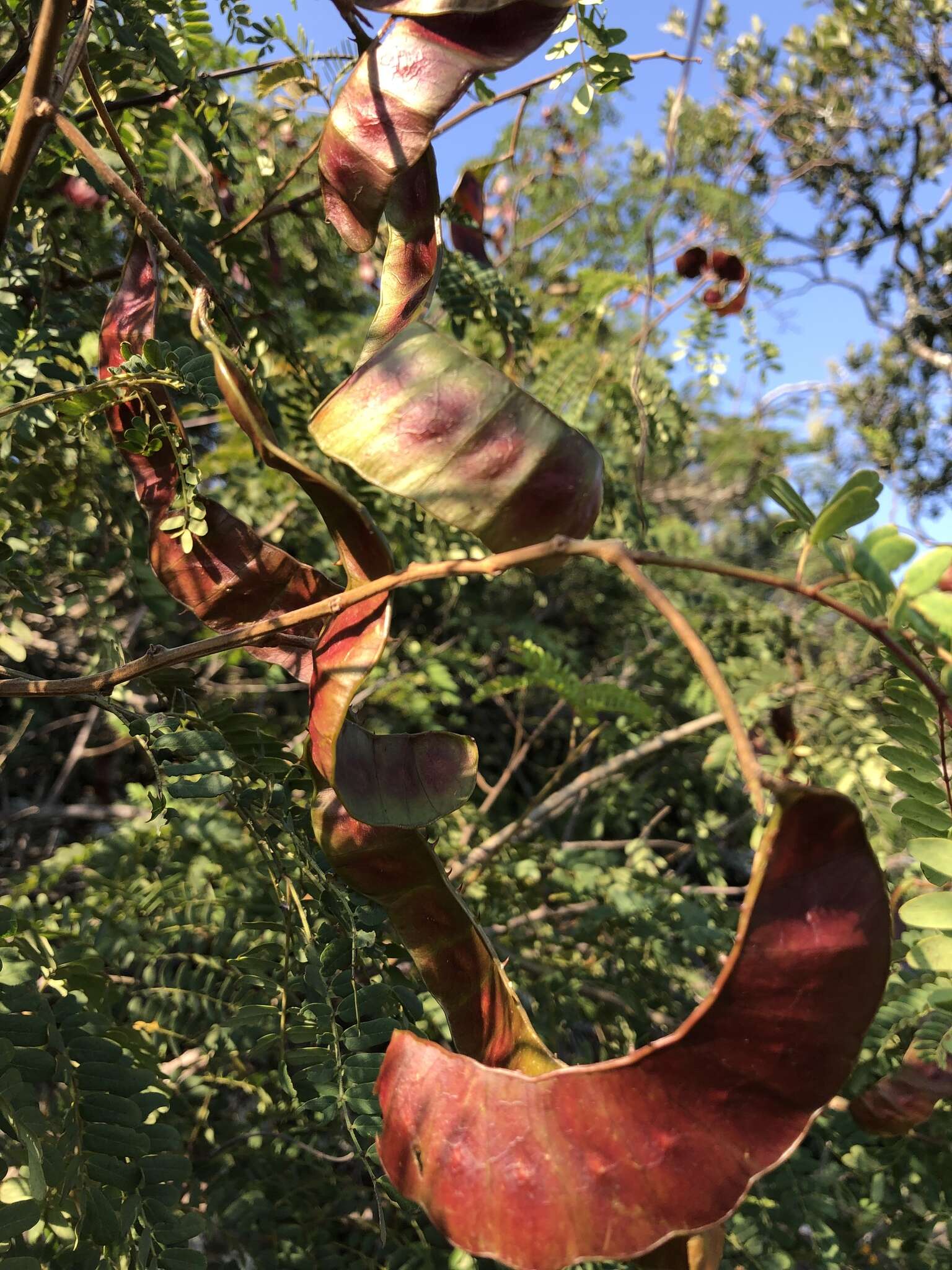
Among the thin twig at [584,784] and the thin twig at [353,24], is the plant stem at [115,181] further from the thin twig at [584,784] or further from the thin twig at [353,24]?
the thin twig at [584,784]

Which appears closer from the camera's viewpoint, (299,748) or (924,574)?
(924,574)

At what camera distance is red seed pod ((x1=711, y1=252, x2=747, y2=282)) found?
1882mm

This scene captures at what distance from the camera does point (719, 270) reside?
6.21 feet

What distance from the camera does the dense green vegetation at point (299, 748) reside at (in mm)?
663

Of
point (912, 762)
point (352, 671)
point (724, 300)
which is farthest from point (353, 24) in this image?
point (724, 300)

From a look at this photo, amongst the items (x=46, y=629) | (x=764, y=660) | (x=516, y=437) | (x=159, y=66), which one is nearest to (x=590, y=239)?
(x=764, y=660)

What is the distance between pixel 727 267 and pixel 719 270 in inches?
0.7

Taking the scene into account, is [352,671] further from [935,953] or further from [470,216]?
[470,216]

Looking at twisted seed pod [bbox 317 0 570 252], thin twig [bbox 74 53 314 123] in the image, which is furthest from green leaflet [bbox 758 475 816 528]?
thin twig [bbox 74 53 314 123]

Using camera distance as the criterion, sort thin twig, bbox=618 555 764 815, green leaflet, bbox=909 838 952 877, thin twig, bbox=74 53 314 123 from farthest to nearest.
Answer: thin twig, bbox=74 53 314 123, green leaflet, bbox=909 838 952 877, thin twig, bbox=618 555 764 815

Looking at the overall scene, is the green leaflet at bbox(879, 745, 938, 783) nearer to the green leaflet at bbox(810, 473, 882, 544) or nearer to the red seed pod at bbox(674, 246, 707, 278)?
the green leaflet at bbox(810, 473, 882, 544)

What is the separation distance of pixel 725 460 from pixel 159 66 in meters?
3.31

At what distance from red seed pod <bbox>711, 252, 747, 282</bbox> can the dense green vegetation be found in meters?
0.25

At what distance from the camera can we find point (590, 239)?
389 centimetres
